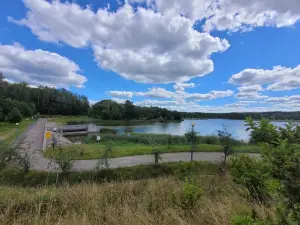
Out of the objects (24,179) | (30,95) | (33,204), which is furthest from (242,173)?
(30,95)

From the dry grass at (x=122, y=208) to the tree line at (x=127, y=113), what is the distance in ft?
276

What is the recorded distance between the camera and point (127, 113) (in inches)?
3568

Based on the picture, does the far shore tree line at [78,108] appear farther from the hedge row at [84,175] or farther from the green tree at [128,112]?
the hedge row at [84,175]

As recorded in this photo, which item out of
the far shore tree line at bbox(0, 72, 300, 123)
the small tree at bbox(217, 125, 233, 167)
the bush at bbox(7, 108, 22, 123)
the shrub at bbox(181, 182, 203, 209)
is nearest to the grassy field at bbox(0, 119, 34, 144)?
the bush at bbox(7, 108, 22, 123)

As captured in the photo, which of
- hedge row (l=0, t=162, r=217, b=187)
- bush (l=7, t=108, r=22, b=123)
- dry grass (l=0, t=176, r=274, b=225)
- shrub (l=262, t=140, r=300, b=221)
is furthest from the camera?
bush (l=7, t=108, r=22, b=123)

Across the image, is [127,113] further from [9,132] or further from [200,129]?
[9,132]

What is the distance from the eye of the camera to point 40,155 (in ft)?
45.9

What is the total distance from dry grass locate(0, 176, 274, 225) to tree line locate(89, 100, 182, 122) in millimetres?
84094

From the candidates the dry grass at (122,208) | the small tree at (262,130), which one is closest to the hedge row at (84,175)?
the dry grass at (122,208)

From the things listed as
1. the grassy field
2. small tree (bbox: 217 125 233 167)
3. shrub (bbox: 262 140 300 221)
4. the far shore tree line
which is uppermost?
the far shore tree line

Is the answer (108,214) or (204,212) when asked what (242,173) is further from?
(108,214)

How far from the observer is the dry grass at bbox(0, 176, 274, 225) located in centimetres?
248

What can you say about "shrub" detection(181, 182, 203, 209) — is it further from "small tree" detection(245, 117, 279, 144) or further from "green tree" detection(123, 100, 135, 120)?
"green tree" detection(123, 100, 135, 120)

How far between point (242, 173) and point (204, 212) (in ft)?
4.03
